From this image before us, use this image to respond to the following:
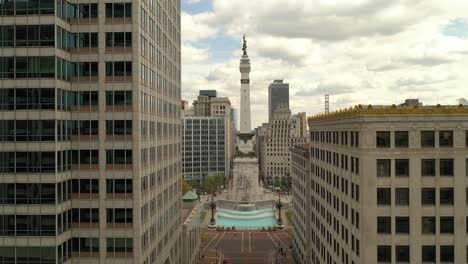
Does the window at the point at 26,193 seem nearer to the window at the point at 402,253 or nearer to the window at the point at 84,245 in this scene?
the window at the point at 84,245

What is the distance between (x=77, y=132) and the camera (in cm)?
4384

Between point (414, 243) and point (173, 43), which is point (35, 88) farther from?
point (414, 243)

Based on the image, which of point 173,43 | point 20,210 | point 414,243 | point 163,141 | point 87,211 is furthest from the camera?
point 173,43

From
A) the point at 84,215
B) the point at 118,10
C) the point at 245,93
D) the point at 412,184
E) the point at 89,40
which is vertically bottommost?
the point at 84,215

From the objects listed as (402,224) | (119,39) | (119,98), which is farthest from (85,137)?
(402,224)

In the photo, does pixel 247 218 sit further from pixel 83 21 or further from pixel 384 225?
pixel 83 21

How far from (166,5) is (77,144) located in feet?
88.6

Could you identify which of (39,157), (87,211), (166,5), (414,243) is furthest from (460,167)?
(166,5)

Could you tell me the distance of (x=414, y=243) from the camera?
121 feet

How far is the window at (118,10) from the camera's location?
144ft

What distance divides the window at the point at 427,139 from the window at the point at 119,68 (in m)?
28.7

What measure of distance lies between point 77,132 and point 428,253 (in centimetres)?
3503

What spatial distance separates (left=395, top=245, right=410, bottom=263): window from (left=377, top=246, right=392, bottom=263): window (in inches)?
26.5

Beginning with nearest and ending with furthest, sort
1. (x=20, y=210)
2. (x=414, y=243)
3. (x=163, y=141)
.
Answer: (x=414, y=243) → (x=20, y=210) → (x=163, y=141)
